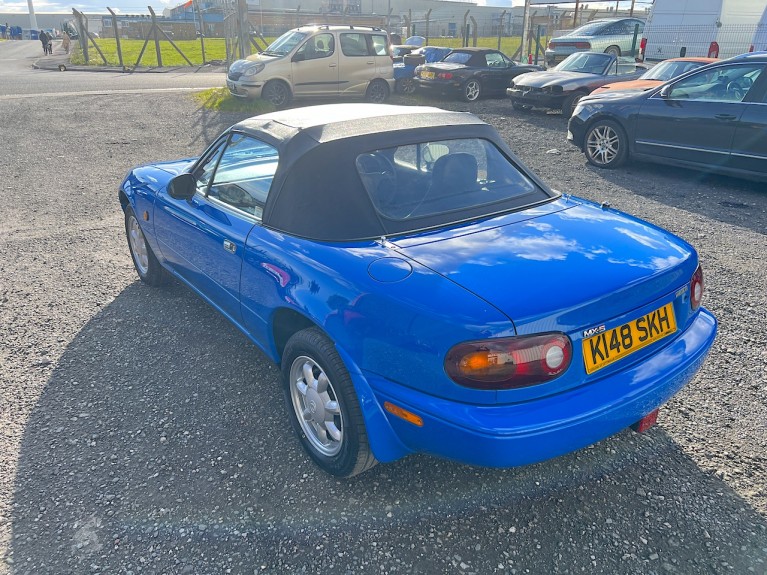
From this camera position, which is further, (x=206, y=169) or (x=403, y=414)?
(x=206, y=169)

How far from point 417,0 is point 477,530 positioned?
255ft

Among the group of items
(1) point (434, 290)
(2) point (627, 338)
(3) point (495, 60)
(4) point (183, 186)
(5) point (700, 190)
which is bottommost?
(5) point (700, 190)

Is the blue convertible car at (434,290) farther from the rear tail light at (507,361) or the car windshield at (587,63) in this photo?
the car windshield at (587,63)

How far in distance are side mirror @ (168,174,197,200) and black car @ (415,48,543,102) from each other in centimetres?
1181

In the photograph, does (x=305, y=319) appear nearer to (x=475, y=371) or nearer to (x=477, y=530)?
(x=475, y=371)

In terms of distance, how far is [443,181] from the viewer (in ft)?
9.79

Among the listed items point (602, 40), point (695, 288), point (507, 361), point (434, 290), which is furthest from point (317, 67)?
point (507, 361)

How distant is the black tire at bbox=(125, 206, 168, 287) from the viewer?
4.59 m

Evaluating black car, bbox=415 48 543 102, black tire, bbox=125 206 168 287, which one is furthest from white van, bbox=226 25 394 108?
black tire, bbox=125 206 168 287

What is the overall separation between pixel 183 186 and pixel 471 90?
480 inches

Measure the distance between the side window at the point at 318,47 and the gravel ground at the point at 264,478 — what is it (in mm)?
10465

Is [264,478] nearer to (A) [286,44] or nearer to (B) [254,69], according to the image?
(B) [254,69]

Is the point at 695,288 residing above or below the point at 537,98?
below

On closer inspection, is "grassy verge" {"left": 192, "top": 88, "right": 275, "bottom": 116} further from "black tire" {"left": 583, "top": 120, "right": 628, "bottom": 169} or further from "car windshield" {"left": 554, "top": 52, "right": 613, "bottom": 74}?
"black tire" {"left": 583, "top": 120, "right": 628, "bottom": 169}
